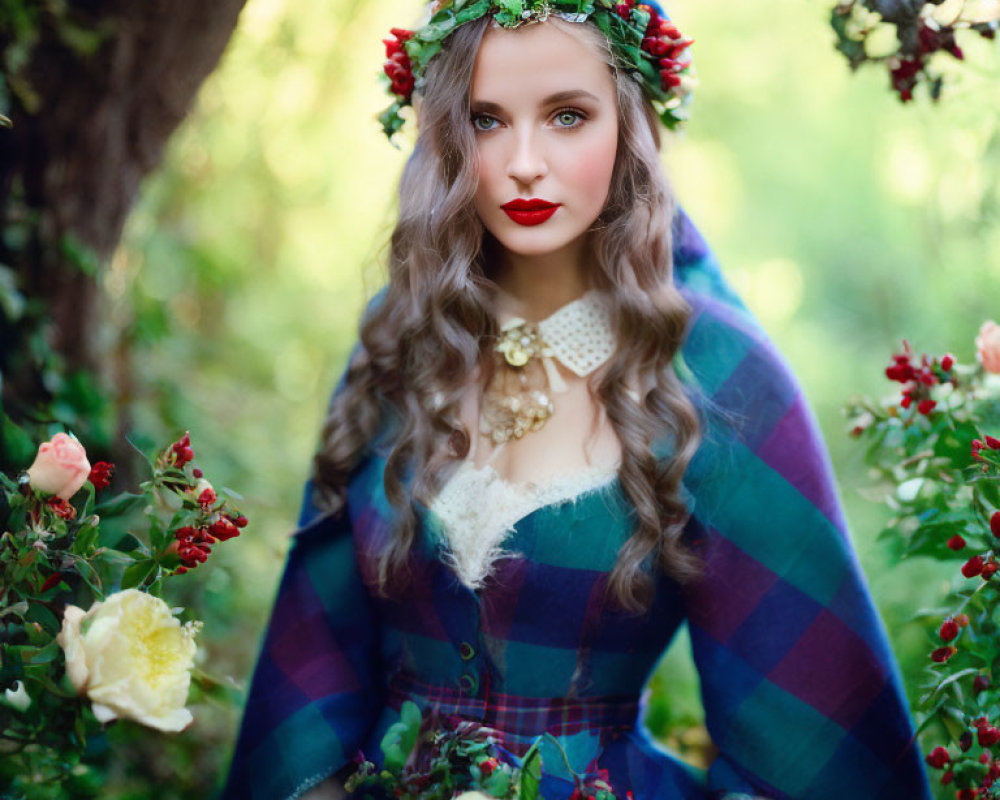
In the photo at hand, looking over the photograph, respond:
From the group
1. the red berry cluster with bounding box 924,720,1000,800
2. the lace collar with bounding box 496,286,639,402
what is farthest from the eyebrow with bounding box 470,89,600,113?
the red berry cluster with bounding box 924,720,1000,800

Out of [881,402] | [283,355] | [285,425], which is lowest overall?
[285,425]

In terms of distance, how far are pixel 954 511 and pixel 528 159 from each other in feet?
2.42

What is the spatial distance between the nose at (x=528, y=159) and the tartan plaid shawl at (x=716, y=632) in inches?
12.9

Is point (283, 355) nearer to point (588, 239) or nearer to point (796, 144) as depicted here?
point (796, 144)

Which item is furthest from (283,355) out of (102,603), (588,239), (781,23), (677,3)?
(102,603)

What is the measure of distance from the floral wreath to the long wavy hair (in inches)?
0.7

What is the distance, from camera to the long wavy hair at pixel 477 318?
1329 mm

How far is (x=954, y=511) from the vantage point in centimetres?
129

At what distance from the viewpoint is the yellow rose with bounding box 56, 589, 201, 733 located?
98 centimetres

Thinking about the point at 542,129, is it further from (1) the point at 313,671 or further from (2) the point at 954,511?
(1) the point at 313,671

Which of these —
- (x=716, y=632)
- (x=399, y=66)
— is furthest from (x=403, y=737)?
(x=399, y=66)

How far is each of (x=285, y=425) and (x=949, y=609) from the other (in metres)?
2.79

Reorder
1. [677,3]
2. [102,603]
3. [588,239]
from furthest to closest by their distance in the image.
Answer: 1. [677,3]
2. [588,239]
3. [102,603]

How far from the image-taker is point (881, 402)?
1.50 m
